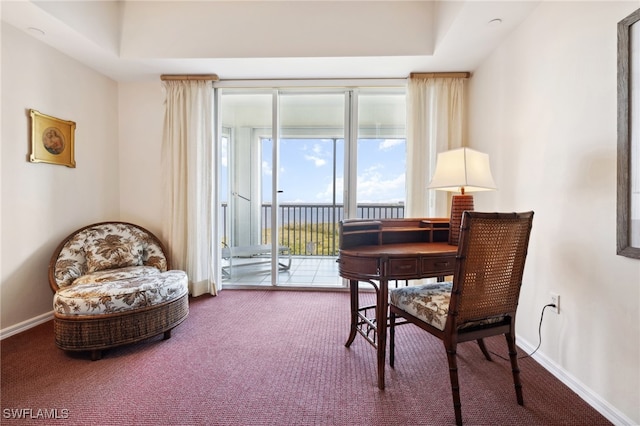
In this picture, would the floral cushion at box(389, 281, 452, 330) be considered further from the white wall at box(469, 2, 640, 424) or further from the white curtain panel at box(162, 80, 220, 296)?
the white curtain panel at box(162, 80, 220, 296)

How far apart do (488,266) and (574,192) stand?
2.65ft

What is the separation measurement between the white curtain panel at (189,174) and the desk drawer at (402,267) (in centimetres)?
228

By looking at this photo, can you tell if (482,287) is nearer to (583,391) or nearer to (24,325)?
(583,391)

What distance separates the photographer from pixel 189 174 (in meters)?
2.98

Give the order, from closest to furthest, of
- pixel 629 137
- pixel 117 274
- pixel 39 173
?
1. pixel 629 137
2. pixel 117 274
3. pixel 39 173

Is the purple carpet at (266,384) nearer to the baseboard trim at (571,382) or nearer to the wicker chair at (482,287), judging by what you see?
the baseboard trim at (571,382)

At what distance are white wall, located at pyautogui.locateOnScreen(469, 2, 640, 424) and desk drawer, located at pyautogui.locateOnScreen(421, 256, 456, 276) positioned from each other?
72 cm

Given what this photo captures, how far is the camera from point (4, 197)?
6.93 ft

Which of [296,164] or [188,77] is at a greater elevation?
[188,77]

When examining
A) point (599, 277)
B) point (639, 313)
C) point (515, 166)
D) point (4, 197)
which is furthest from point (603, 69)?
point (4, 197)

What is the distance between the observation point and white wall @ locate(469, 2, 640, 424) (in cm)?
133

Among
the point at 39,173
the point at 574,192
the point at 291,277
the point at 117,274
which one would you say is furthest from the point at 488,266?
the point at 39,173

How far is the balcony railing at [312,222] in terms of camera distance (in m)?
3.48

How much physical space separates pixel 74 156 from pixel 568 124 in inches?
161
